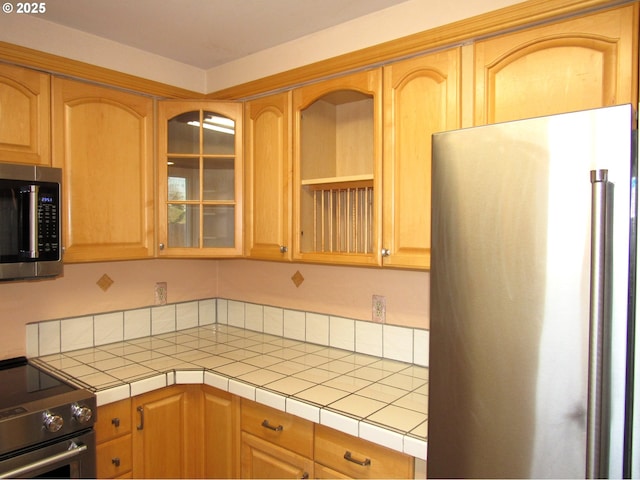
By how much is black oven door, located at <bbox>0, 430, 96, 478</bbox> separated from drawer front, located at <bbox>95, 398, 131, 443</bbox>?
9 cm

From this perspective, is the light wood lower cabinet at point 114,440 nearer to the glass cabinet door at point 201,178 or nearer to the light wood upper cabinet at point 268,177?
the glass cabinet door at point 201,178

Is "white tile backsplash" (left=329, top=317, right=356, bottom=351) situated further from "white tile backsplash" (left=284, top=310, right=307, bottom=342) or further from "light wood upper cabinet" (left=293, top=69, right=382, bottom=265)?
"light wood upper cabinet" (left=293, top=69, right=382, bottom=265)

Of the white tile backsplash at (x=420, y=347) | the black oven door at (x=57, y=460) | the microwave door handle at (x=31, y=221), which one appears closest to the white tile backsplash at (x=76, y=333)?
the microwave door handle at (x=31, y=221)

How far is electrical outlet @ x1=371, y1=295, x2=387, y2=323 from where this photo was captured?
6.83 ft

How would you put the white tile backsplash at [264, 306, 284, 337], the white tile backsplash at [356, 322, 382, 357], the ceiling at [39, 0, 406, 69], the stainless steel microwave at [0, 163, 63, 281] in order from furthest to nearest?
the white tile backsplash at [264, 306, 284, 337], the white tile backsplash at [356, 322, 382, 357], the ceiling at [39, 0, 406, 69], the stainless steel microwave at [0, 163, 63, 281]

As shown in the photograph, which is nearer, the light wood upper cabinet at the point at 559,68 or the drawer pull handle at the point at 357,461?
the light wood upper cabinet at the point at 559,68

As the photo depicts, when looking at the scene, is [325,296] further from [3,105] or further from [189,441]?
[3,105]

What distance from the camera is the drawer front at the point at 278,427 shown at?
1608 mm

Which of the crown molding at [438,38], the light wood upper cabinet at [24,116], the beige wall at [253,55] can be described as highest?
the beige wall at [253,55]

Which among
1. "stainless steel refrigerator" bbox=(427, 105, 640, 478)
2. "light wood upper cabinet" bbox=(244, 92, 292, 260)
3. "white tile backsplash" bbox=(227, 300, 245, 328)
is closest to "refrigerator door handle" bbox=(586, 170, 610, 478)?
"stainless steel refrigerator" bbox=(427, 105, 640, 478)

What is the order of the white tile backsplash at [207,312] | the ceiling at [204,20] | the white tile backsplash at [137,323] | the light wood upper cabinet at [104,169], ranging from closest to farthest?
1. the ceiling at [204,20]
2. the light wood upper cabinet at [104,169]
3. the white tile backsplash at [137,323]
4. the white tile backsplash at [207,312]

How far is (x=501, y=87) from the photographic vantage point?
1.43 m

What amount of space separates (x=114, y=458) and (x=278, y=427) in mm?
648

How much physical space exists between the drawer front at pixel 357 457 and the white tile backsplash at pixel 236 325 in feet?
1.94
